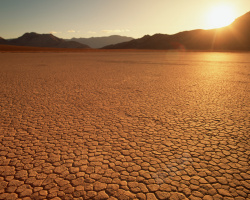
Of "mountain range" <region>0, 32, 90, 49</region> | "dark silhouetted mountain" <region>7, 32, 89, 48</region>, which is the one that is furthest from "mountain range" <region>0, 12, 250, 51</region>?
"mountain range" <region>0, 32, 90, 49</region>

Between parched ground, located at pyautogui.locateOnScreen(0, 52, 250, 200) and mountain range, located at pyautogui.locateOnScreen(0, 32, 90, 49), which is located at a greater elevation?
mountain range, located at pyautogui.locateOnScreen(0, 32, 90, 49)

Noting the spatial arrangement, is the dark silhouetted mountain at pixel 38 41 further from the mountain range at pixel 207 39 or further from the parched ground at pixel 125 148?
the parched ground at pixel 125 148

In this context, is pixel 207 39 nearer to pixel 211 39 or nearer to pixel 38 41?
pixel 211 39

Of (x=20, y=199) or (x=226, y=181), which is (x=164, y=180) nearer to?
(x=226, y=181)

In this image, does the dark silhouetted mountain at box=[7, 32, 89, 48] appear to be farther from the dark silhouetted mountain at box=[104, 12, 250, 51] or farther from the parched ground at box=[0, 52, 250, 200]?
the parched ground at box=[0, 52, 250, 200]

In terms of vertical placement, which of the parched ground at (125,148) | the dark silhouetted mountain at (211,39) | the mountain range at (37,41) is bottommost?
the parched ground at (125,148)

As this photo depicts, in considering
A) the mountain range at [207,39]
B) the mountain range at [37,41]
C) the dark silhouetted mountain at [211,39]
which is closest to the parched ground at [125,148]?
the mountain range at [207,39]

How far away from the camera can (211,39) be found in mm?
78125

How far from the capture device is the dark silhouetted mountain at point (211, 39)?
70.1 meters

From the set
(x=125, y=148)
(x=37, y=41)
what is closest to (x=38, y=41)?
(x=37, y=41)

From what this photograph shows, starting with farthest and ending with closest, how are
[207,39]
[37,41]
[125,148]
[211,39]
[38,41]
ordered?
[37,41] → [38,41] → [207,39] → [211,39] → [125,148]

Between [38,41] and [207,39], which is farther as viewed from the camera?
[38,41]

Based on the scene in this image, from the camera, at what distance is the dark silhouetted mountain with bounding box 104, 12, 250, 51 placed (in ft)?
230

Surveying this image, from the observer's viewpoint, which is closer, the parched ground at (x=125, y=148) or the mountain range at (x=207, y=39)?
the parched ground at (x=125, y=148)
